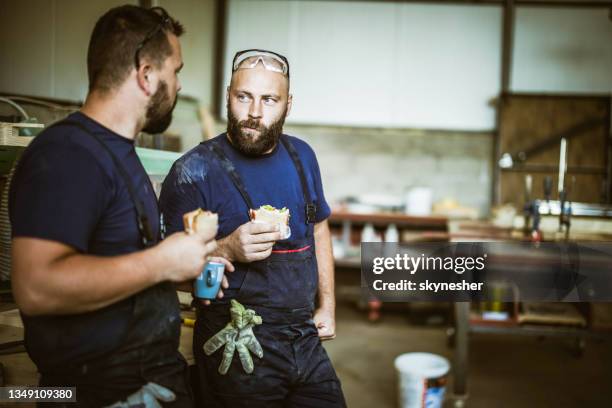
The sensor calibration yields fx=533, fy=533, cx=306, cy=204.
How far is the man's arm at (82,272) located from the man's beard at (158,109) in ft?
1.22

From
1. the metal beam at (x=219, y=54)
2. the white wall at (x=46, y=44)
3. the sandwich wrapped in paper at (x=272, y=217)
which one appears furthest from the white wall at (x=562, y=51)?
the sandwich wrapped in paper at (x=272, y=217)

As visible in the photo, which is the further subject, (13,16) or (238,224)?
(13,16)

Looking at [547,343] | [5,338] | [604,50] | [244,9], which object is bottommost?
[547,343]

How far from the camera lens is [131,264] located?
4.24ft

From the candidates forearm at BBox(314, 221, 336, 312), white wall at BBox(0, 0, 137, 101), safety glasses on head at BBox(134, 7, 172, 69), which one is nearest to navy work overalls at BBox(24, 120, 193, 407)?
safety glasses on head at BBox(134, 7, 172, 69)

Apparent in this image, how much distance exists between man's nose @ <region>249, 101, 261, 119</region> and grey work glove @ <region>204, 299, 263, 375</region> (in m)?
0.69

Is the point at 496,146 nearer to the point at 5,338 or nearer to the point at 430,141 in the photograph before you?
the point at 430,141

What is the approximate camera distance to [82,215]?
1.26 meters

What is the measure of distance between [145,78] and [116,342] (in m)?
0.72

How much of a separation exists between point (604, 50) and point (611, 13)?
76 cm

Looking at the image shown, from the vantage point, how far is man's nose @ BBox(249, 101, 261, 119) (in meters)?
2.01

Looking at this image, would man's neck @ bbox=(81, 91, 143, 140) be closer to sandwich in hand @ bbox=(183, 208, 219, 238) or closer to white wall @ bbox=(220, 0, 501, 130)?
sandwich in hand @ bbox=(183, 208, 219, 238)

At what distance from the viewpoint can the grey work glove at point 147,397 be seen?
4.83 ft

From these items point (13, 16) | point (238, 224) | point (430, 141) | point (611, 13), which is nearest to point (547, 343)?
point (430, 141)
